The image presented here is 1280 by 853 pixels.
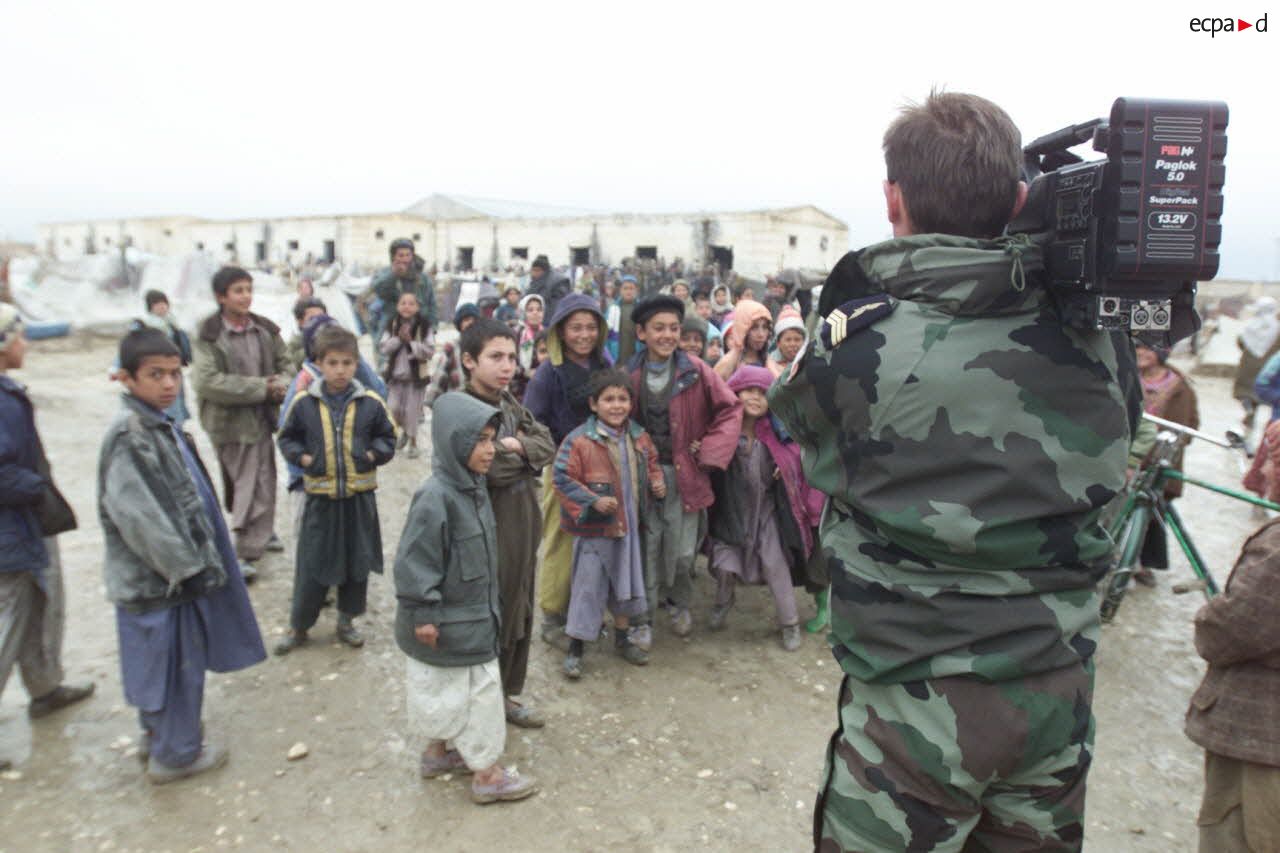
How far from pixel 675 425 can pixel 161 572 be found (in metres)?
2.29

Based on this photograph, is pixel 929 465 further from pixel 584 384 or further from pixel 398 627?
pixel 584 384

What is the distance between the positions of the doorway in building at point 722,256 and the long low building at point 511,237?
36 millimetres

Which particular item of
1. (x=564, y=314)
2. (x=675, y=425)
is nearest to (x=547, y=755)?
(x=675, y=425)

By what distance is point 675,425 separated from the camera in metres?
4.11

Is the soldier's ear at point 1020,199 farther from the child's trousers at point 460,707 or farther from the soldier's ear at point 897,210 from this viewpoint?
the child's trousers at point 460,707

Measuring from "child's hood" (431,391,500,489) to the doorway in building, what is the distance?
88.6ft

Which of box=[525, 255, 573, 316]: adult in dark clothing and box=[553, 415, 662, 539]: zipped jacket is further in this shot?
box=[525, 255, 573, 316]: adult in dark clothing

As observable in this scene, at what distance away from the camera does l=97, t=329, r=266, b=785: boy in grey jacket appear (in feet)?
9.46

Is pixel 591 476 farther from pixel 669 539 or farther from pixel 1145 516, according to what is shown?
pixel 1145 516

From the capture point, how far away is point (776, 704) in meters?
3.69

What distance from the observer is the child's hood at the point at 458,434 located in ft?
9.55

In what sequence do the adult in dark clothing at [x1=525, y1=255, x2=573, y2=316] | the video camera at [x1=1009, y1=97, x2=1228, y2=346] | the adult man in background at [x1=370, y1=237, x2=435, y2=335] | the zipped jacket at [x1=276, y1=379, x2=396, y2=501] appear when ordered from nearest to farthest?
the video camera at [x1=1009, y1=97, x2=1228, y2=346] < the zipped jacket at [x1=276, y1=379, x2=396, y2=501] < the adult man in background at [x1=370, y1=237, x2=435, y2=335] < the adult in dark clothing at [x1=525, y1=255, x2=573, y2=316]

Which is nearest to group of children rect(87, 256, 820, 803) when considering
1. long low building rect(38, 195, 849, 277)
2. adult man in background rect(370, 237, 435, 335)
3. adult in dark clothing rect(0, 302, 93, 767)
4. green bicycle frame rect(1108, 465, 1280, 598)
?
adult in dark clothing rect(0, 302, 93, 767)

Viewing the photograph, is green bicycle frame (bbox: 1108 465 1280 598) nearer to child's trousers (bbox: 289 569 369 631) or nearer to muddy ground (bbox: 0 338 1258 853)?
muddy ground (bbox: 0 338 1258 853)
